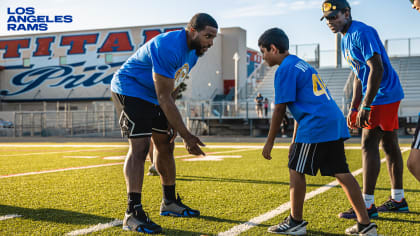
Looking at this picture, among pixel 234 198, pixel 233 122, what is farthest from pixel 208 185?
pixel 233 122

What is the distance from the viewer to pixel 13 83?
43844 mm

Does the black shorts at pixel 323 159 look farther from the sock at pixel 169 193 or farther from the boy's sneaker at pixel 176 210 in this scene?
the sock at pixel 169 193

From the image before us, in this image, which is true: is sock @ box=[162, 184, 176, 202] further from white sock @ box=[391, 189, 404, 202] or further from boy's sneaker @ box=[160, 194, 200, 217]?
white sock @ box=[391, 189, 404, 202]

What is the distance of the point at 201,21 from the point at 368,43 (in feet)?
4.49

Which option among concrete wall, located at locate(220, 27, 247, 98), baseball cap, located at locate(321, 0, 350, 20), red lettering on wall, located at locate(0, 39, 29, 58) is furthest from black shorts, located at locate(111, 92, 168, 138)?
red lettering on wall, located at locate(0, 39, 29, 58)

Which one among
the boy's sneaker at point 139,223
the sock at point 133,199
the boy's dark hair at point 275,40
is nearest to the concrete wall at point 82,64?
the sock at point 133,199

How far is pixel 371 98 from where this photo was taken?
3.63 metres

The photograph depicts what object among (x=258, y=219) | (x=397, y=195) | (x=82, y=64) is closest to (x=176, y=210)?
(x=258, y=219)

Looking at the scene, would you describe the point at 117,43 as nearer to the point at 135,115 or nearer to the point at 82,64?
the point at 82,64

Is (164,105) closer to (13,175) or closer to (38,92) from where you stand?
(13,175)

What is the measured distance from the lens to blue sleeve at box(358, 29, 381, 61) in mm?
3643

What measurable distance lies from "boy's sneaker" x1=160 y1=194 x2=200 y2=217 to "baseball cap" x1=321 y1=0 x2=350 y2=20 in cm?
200

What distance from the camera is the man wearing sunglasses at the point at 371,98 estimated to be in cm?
364

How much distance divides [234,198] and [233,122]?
67.2ft
